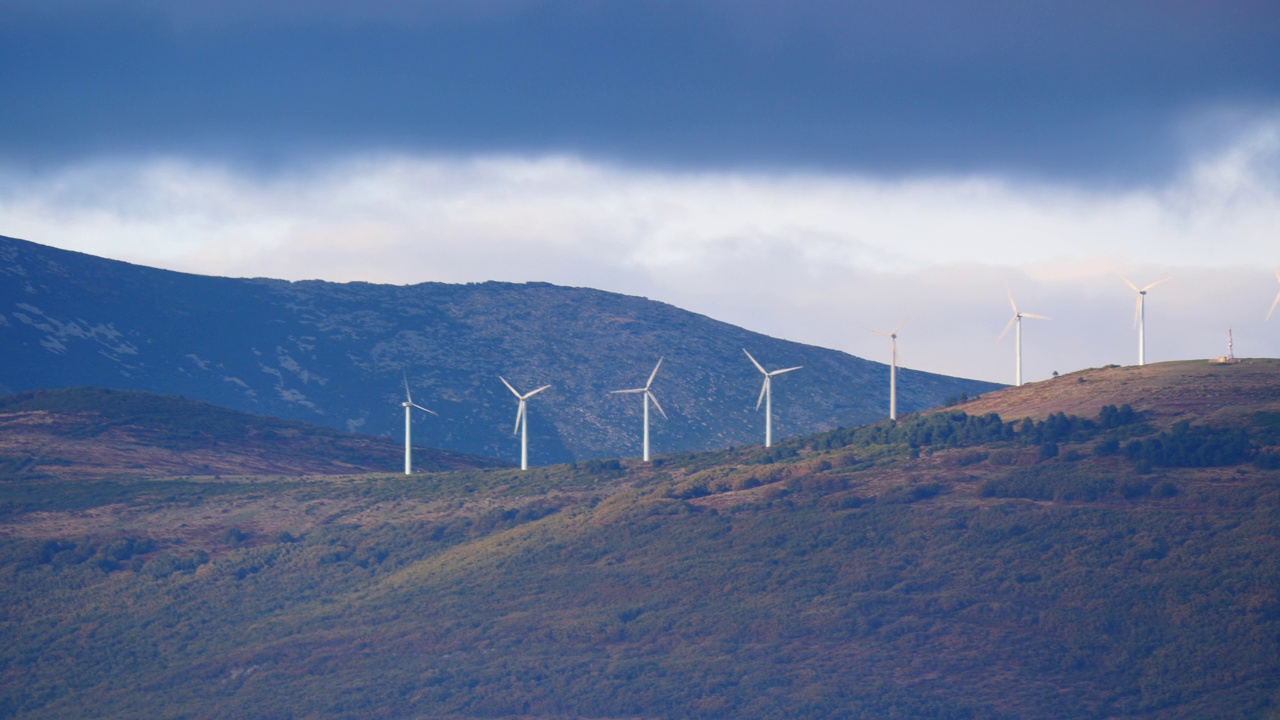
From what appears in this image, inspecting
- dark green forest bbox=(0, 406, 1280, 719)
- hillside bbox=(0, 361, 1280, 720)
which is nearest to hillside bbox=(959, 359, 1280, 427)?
hillside bbox=(0, 361, 1280, 720)

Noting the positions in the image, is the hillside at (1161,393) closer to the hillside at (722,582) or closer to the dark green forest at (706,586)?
the hillside at (722,582)

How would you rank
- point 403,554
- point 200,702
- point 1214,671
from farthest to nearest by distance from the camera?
point 403,554, point 200,702, point 1214,671

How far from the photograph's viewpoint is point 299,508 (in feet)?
584

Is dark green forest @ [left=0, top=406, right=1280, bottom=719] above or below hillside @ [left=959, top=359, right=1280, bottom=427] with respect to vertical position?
below

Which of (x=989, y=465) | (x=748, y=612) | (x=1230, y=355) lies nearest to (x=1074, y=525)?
(x=989, y=465)

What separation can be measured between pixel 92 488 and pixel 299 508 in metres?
24.3

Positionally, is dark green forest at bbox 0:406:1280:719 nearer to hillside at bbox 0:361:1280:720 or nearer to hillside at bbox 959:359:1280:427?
hillside at bbox 0:361:1280:720

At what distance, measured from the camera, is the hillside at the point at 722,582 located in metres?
123

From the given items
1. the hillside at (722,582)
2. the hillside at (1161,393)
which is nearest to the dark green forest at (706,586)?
the hillside at (722,582)

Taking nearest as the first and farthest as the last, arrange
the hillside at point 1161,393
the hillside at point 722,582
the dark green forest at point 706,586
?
the dark green forest at point 706,586
the hillside at point 722,582
the hillside at point 1161,393

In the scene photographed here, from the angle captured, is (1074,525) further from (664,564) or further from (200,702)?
(200,702)

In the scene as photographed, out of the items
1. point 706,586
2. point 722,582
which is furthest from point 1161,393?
point 706,586

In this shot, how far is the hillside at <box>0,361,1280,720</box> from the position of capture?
123375mm

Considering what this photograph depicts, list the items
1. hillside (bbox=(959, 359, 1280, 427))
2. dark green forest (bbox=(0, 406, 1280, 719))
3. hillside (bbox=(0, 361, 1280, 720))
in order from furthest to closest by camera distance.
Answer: hillside (bbox=(959, 359, 1280, 427)), hillside (bbox=(0, 361, 1280, 720)), dark green forest (bbox=(0, 406, 1280, 719))
